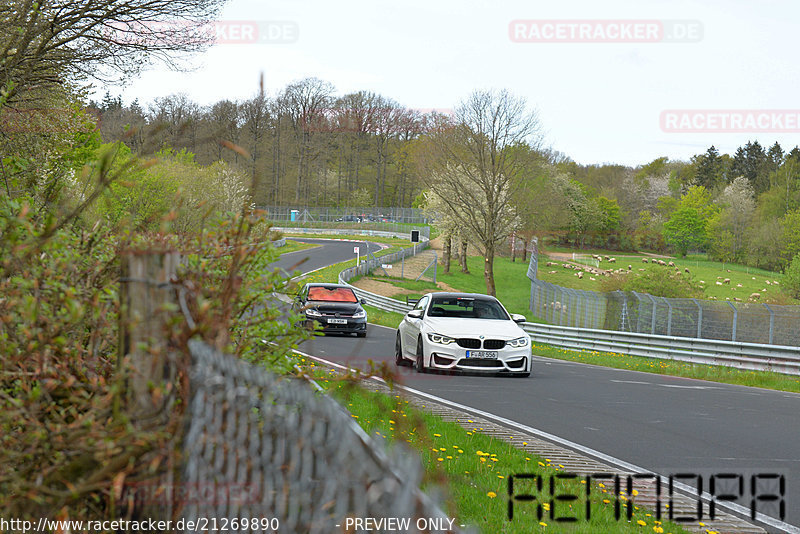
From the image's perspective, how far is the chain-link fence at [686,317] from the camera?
25.0m

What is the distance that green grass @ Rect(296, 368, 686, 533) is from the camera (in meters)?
5.48

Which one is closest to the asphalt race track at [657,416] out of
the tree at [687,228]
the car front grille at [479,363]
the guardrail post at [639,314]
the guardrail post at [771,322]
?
the car front grille at [479,363]

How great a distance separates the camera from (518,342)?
1455 cm

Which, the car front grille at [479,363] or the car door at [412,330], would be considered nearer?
the car front grille at [479,363]

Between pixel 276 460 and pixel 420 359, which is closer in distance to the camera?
pixel 276 460

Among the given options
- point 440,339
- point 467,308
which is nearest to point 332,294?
point 467,308

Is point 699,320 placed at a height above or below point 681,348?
above

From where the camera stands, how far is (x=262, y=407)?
2602 mm

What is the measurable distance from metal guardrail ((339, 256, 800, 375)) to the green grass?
1192cm

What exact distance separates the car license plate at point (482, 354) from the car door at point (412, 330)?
1.06 meters

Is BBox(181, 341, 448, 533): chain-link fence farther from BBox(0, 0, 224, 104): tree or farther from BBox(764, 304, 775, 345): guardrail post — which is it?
BBox(764, 304, 775, 345): guardrail post

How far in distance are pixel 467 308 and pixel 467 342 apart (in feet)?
5.19

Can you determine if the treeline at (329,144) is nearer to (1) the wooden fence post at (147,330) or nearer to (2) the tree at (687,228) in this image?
(2) the tree at (687,228)

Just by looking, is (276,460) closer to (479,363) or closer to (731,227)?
(479,363)
